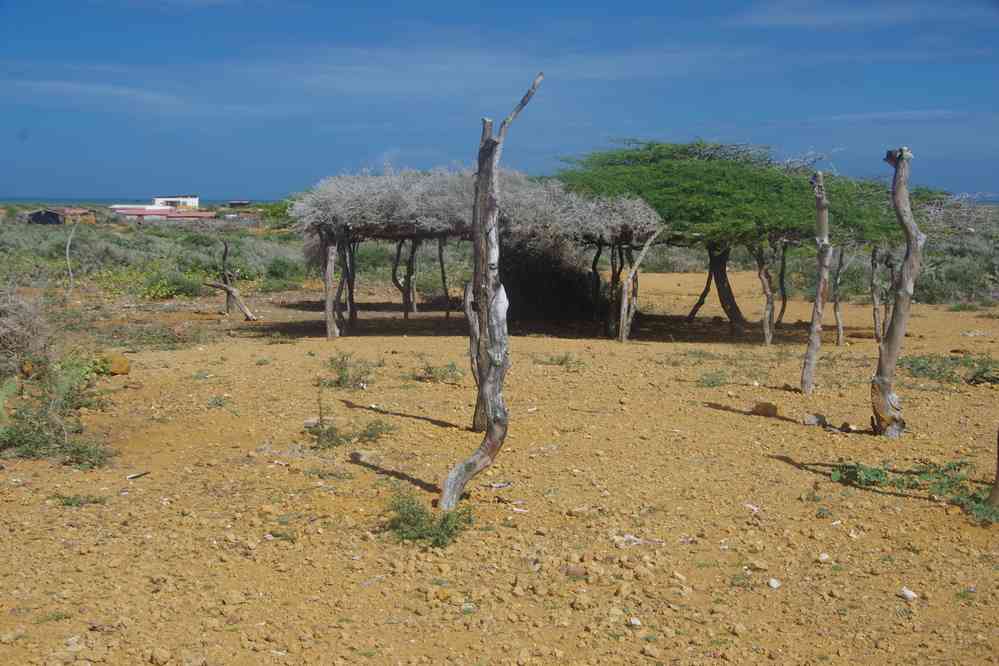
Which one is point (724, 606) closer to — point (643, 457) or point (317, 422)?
point (643, 457)

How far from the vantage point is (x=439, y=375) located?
1014cm

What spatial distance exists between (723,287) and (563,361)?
6.73 metres

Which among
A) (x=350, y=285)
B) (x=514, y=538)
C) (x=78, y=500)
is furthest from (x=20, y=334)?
(x=350, y=285)

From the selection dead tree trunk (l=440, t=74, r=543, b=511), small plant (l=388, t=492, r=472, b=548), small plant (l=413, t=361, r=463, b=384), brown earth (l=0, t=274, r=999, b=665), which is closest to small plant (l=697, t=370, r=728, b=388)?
brown earth (l=0, t=274, r=999, b=665)

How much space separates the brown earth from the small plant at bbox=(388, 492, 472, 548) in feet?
0.39

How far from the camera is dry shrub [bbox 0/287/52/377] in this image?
8.79m

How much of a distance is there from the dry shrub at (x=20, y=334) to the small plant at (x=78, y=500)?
2897 mm

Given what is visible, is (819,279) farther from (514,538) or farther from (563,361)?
(514,538)

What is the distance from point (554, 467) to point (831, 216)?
9134 millimetres

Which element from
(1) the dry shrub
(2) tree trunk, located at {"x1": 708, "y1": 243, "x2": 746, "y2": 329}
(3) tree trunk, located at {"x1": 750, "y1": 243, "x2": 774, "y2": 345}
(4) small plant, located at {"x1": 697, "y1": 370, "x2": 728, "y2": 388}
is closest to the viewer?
(1) the dry shrub

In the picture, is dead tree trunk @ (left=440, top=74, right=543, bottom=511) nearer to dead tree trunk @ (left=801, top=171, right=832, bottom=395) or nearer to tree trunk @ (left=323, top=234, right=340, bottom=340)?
dead tree trunk @ (left=801, top=171, right=832, bottom=395)

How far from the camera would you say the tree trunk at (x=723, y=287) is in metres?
16.5

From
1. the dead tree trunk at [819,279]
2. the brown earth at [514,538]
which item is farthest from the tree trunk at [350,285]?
the dead tree trunk at [819,279]

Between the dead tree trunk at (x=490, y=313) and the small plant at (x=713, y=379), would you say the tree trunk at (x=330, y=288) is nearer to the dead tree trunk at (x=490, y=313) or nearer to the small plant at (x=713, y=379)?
the small plant at (x=713, y=379)
